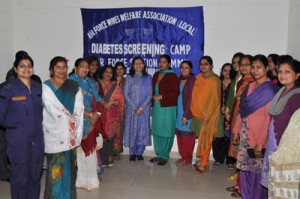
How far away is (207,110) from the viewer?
3914 mm

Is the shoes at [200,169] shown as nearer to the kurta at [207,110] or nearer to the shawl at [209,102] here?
the kurta at [207,110]

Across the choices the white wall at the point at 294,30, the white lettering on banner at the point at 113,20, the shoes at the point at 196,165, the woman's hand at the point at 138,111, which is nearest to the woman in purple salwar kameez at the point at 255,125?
the shoes at the point at 196,165

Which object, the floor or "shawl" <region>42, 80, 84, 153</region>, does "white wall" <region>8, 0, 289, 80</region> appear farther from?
"shawl" <region>42, 80, 84, 153</region>

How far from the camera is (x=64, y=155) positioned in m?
2.70

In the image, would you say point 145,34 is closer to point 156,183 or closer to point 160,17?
point 160,17

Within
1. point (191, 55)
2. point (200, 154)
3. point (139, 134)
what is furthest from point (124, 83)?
point (200, 154)

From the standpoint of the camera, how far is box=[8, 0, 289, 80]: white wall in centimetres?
434

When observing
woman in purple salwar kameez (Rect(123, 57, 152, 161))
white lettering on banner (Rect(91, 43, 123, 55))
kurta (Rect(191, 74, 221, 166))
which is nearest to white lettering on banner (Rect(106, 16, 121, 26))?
white lettering on banner (Rect(91, 43, 123, 55))

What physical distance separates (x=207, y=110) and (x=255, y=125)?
1322 mm

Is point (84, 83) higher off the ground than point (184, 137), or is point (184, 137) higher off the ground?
point (84, 83)

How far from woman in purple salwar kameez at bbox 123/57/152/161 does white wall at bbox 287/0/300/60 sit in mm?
1953

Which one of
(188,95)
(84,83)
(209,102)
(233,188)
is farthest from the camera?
(188,95)

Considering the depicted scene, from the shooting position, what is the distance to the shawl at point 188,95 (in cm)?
414

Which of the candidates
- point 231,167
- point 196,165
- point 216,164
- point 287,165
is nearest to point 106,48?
point 196,165
